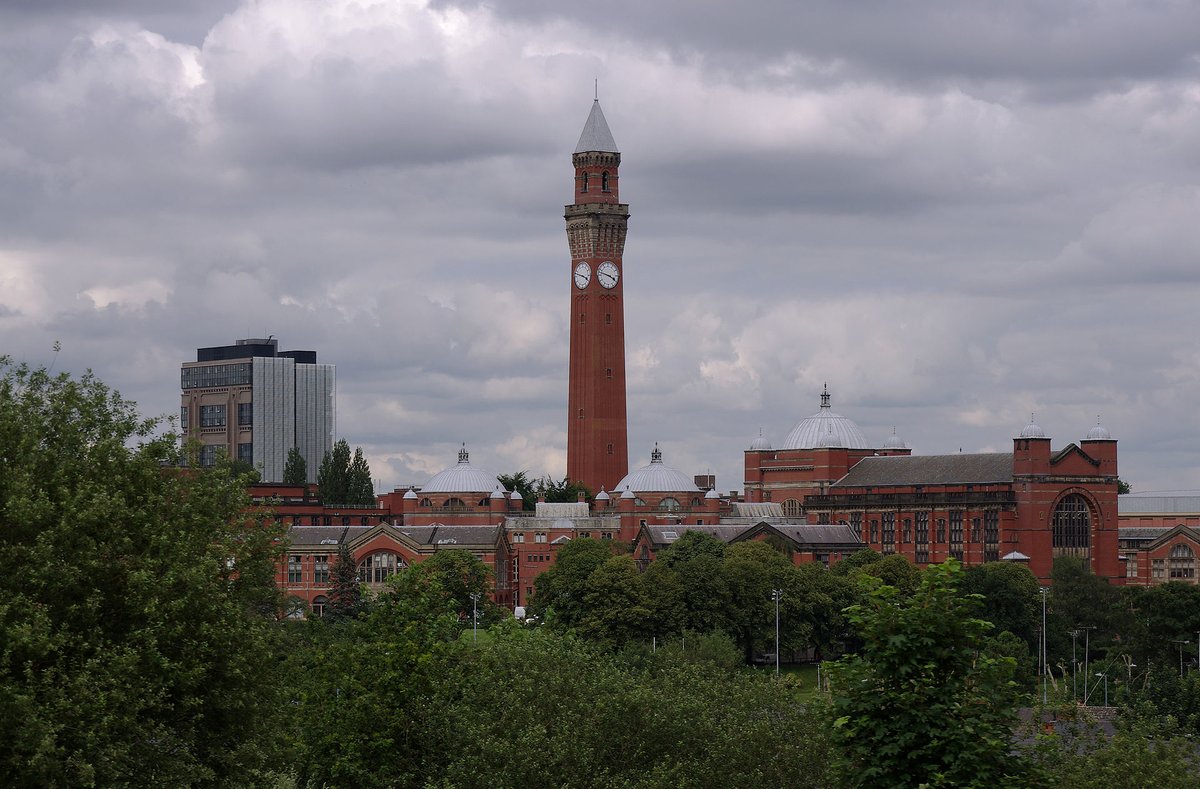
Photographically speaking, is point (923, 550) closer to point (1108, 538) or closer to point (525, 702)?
point (1108, 538)

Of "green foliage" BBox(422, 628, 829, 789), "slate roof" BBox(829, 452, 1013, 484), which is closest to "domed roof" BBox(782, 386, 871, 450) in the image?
"slate roof" BBox(829, 452, 1013, 484)

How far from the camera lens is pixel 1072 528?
152 metres

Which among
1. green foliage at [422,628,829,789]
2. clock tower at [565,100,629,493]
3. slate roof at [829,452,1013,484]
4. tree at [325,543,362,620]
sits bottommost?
green foliage at [422,628,829,789]

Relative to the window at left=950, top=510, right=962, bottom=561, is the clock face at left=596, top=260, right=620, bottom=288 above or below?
above

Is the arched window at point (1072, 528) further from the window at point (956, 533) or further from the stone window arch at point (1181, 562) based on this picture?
the stone window arch at point (1181, 562)

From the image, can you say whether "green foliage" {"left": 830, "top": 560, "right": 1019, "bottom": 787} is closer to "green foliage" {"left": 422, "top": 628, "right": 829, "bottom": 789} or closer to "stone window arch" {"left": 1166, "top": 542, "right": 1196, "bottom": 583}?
"green foliage" {"left": 422, "top": 628, "right": 829, "bottom": 789}

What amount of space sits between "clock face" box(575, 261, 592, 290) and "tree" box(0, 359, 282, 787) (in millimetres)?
126786

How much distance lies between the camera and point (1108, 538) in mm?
152250

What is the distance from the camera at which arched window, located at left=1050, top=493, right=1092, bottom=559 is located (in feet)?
493

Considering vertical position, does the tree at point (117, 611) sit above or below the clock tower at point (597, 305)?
below

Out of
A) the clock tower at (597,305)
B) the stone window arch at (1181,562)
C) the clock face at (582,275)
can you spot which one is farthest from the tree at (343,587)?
the stone window arch at (1181,562)

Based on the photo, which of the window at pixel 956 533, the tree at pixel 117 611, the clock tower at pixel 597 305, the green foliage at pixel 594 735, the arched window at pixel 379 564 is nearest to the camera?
the tree at pixel 117 611

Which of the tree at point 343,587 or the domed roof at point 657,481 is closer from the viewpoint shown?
the tree at point 343,587

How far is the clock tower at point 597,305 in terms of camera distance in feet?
571
